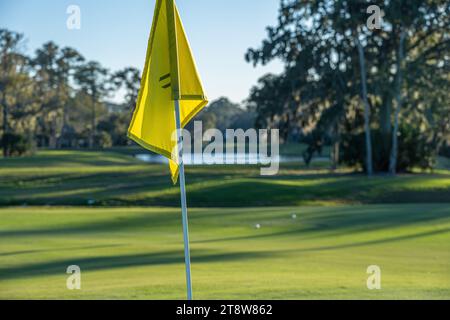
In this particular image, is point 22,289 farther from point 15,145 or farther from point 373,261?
point 15,145

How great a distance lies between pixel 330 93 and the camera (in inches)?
1934

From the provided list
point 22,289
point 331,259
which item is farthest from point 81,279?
point 331,259

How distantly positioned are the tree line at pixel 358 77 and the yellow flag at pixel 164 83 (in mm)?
38542

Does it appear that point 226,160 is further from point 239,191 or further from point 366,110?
point 239,191

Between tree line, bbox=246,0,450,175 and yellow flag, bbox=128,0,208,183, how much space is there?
38.5 m

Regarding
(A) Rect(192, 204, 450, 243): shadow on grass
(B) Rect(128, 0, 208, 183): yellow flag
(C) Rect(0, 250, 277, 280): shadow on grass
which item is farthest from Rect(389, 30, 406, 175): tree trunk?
(B) Rect(128, 0, 208, 183): yellow flag

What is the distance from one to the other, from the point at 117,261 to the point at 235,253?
9.05 feet

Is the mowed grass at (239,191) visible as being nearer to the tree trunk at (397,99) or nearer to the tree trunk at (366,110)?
the tree trunk at (366,110)

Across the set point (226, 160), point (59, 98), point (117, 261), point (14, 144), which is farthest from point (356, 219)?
point (59, 98)

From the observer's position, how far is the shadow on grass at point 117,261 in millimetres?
13594

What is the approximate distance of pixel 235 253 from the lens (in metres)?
17.0

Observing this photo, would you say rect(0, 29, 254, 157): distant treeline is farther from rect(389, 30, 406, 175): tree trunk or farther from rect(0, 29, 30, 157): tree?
rect(389, 30, 406, 175): tree trunk

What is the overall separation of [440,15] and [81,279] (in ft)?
125

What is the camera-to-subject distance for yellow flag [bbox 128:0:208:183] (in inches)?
286
